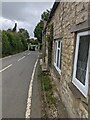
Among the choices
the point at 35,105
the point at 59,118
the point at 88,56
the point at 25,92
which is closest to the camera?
the point at 88,56

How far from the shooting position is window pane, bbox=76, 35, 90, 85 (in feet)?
13.9

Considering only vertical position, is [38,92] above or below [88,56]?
below

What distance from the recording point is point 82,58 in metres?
4.50

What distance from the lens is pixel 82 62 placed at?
4477 millimetres

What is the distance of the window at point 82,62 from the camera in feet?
13.4

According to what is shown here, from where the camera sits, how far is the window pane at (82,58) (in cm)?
425

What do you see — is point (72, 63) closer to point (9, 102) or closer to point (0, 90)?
point (9, 102)

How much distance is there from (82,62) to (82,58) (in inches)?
3.8

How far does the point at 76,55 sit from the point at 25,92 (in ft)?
13.8

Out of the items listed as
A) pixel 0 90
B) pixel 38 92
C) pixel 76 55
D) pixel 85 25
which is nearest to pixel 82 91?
pixel 76 55

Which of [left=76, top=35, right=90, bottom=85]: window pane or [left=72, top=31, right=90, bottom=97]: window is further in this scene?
[left=76, top=35, right=90, bottom=85]: window pane

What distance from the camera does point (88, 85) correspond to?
3.71 meters

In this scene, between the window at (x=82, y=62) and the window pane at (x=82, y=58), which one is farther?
the window pane at (x=82, y=58)

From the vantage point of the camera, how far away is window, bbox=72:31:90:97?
13.4 ft
